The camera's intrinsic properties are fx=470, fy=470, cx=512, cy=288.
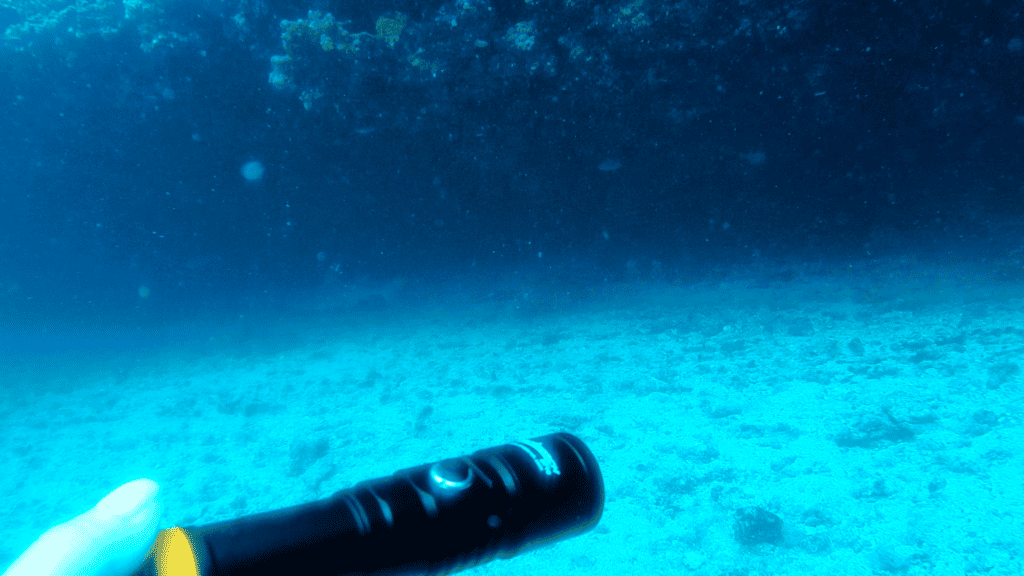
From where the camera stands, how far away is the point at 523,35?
7852 mm

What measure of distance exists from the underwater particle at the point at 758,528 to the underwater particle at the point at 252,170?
12.3 metres

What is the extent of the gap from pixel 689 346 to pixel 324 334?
8.21 metres

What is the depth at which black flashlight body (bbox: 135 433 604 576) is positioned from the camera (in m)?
0.91

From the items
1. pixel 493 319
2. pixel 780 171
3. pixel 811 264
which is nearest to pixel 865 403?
pixel 811 264

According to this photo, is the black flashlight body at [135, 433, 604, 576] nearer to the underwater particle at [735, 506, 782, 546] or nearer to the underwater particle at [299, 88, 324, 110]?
the underwater particle at [735, 506, 782, 546]

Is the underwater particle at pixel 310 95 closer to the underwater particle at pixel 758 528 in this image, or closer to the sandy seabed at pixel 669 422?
the sandy seabed at pixel 669 422

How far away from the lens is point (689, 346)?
700 cm

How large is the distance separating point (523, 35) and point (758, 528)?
7.60 m

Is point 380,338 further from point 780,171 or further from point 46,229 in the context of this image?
point 46,229

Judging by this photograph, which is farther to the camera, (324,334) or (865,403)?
(324,334)

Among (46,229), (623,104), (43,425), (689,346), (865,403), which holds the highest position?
(46,229)

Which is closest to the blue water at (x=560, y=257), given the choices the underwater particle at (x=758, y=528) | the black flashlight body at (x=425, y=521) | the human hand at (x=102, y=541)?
the underwater particle at (x=758, y=528)

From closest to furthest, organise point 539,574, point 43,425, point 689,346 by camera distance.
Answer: point 539,574 → point 689,346 → point 43,425

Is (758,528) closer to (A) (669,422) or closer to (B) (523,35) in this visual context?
(A) (669,422)
